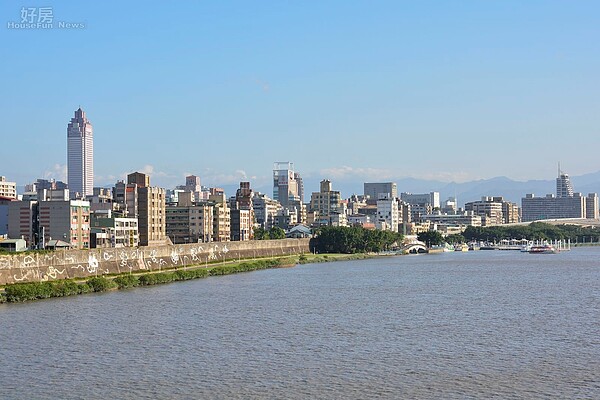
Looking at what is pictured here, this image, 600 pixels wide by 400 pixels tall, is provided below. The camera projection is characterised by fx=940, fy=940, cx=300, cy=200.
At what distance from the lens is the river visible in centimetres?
2866

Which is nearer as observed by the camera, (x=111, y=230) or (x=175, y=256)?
(x=175, y=256)

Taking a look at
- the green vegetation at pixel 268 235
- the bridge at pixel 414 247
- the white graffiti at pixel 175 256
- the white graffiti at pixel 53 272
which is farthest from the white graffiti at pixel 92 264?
the bridge at pixel 414 247

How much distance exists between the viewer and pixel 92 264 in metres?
66.2

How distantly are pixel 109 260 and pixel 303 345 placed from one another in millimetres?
35867

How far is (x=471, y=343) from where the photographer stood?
120 ft

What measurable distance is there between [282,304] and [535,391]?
85.0 ft

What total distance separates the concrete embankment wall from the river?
4.54 metres

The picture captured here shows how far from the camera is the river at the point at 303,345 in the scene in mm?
28656

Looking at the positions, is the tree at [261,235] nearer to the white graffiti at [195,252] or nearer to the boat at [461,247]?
the white graffiti at [195,252]

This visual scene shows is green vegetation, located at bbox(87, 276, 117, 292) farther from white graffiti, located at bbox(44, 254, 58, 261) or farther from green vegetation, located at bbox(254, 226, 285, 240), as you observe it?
green vegetation, located at bbox(254, 226, 285, 240)

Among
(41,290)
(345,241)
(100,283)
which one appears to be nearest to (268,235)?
(345,241)

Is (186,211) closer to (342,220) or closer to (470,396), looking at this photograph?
(342,220)

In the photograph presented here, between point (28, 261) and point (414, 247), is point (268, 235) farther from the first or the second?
point (28, 261)

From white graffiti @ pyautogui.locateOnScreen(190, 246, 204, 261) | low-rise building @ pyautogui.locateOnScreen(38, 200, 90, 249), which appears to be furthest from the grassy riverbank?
low-rise building @ pyautogui.locateOnScreen(38, 200, 90, 249)
